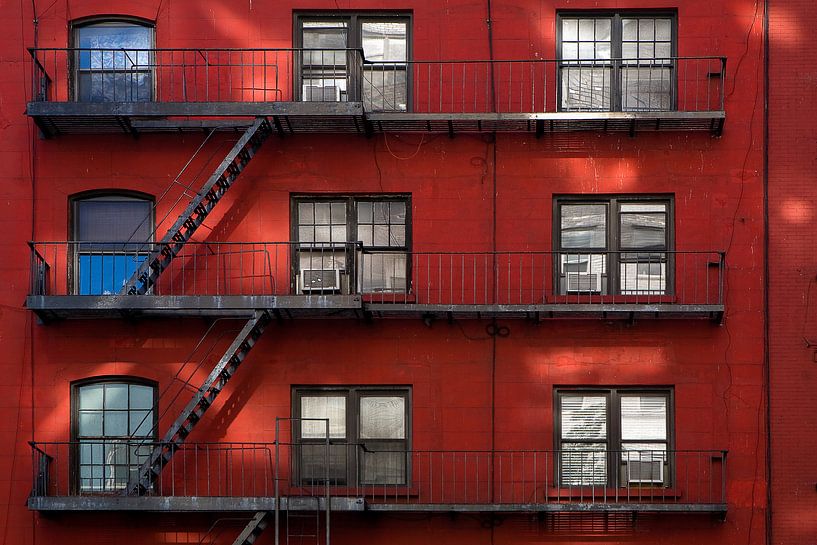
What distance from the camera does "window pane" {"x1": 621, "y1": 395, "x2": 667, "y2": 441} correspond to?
16.9 meters

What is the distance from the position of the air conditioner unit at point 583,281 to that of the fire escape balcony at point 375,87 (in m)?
2.30

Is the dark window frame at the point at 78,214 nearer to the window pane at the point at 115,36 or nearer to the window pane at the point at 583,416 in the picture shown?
the window pane at the point at 115,36

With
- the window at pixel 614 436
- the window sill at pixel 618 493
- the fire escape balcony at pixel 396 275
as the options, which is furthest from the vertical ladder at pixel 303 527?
the window at pixel 614 436

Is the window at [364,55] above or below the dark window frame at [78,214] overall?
above

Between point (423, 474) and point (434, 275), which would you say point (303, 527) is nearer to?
point (423, 474)

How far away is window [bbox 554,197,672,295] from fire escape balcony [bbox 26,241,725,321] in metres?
0.02

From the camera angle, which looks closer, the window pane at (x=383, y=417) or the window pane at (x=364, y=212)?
the window pane at (x=383, y=417)

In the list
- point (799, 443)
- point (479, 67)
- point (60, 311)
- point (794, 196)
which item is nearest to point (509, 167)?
point (479, 67)

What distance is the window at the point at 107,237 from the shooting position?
56.6ft

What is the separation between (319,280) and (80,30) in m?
5.70

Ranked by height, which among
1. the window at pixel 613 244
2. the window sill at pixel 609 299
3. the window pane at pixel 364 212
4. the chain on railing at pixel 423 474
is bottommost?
the chain on railing at pixel 423 474

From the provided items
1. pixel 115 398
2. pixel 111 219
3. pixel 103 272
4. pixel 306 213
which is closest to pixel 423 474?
pixel 306 213

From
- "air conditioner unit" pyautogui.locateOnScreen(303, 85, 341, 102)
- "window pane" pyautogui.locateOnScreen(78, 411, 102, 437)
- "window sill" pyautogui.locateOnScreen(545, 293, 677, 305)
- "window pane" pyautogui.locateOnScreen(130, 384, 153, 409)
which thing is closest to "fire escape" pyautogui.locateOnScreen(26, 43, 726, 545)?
"window sill" pyautogui.locateOnScreen(545, 293, 677, 305)

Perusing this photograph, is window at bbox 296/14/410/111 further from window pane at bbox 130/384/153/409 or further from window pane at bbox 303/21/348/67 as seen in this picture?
window pane at bbox 130/384/153/409
